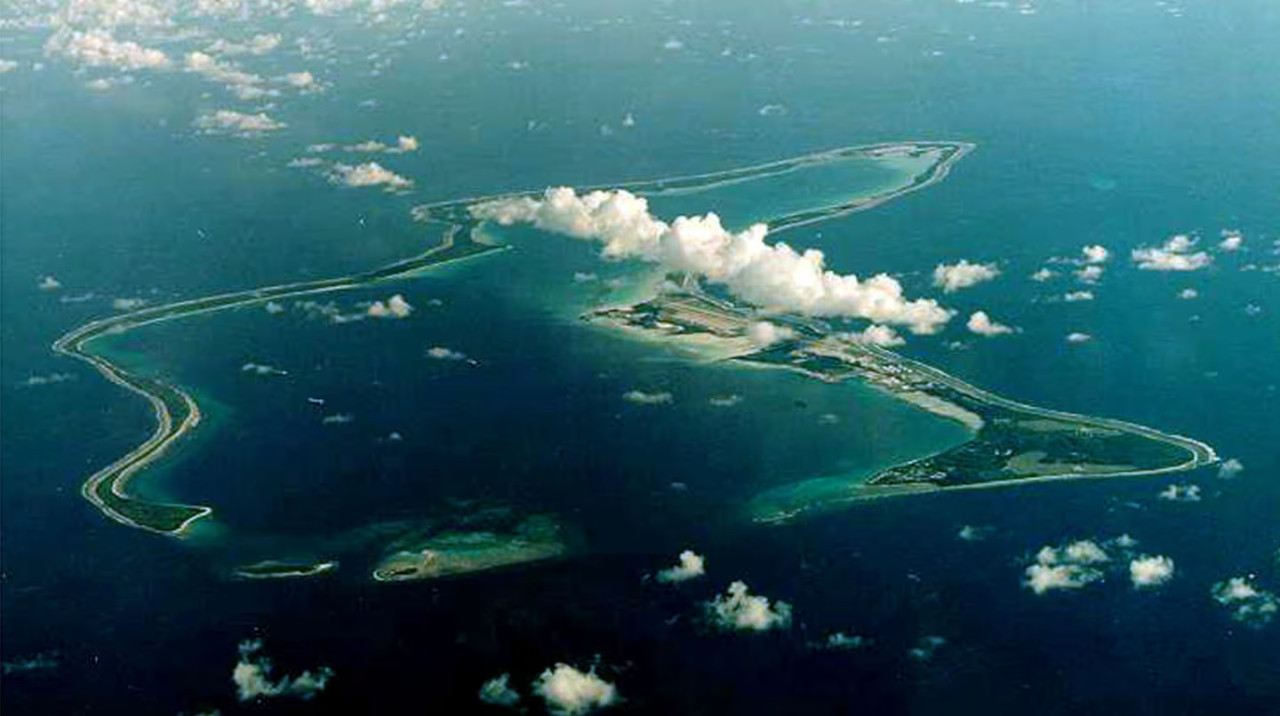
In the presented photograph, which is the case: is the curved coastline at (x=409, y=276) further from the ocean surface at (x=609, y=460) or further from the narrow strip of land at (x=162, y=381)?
the ocean surface at (x=609, y=460)

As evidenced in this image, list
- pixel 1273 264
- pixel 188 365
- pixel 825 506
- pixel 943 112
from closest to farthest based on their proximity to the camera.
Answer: pixel 825 506 < pixel 188 365 < pixel 1273 264 < pixel 943 112

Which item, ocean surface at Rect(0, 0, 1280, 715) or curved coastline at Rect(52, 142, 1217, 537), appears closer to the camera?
ocean surface at Rect(0, 0, 1280, 715)

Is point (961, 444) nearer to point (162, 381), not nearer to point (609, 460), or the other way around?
point (609, 460)

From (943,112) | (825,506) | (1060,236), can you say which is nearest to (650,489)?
(825,506)

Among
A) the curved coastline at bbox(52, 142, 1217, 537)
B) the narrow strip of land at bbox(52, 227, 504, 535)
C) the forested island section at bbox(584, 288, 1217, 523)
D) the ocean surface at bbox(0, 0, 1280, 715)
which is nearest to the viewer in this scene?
the ocean surface at bbox(0, 0, 1280, 715)

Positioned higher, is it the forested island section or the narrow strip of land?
the narrow strip of land

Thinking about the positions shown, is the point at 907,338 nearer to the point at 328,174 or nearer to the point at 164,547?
the point at 164,547

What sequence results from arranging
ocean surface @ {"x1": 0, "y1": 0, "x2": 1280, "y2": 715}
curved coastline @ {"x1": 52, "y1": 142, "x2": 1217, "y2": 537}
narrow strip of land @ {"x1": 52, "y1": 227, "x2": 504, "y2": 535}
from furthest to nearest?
curved coastline @ {"x1": 52, "y1": 142, "x2": 1217, "y2": 537} → narrow strip of land @ {"x1": 52, "y1": 227, "x2": 504, "y2": 535} → ocean surface @ {"x1": 0, "y1": 0, "x2": 1280, "y2": 715}

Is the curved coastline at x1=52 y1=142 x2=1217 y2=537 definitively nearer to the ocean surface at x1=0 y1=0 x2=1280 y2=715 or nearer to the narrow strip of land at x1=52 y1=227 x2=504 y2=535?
the narrow strip of land at x1=52 y1=227 x2=504 y2=535

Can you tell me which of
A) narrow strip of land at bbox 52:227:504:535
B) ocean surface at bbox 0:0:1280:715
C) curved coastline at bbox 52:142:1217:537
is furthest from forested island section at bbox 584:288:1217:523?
narrow strip of land at bbox 52:227:504:535
